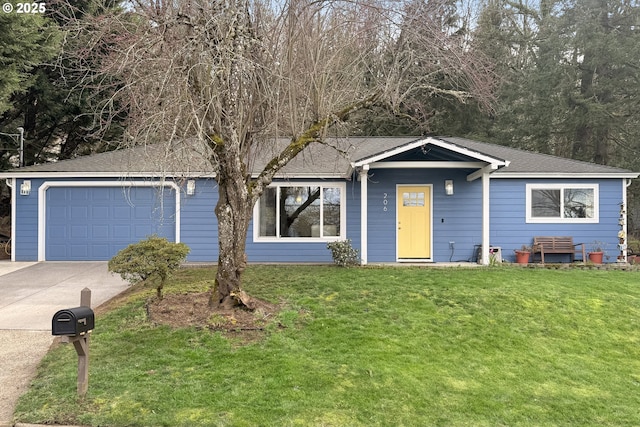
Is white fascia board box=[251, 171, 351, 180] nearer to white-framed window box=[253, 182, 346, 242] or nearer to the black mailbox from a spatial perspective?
white-framed window box=[253, 182, 346, 242]

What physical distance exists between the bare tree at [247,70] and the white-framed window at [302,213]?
3583 millimetres

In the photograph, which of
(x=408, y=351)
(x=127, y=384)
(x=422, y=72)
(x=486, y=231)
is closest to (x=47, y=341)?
(x=127, y=384)

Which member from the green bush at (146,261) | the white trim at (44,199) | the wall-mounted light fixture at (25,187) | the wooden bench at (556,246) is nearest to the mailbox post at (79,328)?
the green bush at (146,261)

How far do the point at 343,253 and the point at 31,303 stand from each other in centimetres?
591

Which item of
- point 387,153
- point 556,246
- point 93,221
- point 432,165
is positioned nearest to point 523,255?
point 556,246

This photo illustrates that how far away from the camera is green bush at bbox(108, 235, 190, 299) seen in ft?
17.5

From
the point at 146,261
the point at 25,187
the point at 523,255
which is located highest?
the point at 25,187

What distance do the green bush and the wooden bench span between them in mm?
8654

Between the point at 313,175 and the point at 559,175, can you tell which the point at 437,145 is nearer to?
the point at 313,175

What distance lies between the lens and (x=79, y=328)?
3.16 metres

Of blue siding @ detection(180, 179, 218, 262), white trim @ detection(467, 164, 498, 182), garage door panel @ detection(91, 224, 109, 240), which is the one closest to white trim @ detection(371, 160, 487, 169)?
white trim @ detection(467, 164, 498, 182)

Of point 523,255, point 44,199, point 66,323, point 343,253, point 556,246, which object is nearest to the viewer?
point 66,323

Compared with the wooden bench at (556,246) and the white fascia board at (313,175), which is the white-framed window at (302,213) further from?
the wooden bench at (556,246)

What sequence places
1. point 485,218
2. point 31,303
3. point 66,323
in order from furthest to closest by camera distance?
1. point 485,218
2. point 31,303
3. point 66,323
